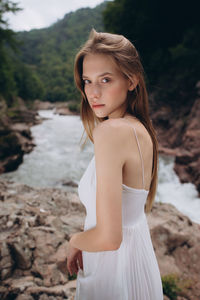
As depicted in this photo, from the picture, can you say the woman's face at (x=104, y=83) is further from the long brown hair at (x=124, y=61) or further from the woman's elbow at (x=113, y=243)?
the woman's elbow at (x=113, y=243)

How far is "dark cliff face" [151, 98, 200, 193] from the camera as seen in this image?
5.92 m

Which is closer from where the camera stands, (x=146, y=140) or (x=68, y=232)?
(x=146, y=140)

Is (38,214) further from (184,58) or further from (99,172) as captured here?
(184,58)

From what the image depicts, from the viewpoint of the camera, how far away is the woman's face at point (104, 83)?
88 centimetres

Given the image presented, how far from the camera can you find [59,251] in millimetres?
2061

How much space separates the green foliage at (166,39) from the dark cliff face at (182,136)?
1010mm

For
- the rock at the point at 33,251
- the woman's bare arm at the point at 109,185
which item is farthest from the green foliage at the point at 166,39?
the woman's bare arm at the point at 109,185

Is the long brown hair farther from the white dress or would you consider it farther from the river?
the river

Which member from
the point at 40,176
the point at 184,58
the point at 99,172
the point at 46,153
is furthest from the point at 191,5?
the point at 99,172

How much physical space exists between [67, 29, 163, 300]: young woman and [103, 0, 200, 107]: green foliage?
1071 centimetres

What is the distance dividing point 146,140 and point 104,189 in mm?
298

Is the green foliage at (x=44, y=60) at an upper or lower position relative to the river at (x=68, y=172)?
upper

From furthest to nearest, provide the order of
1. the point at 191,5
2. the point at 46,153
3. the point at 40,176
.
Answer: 1. the point at 191,5
2. the point at 46,153
3. the point at 40,176

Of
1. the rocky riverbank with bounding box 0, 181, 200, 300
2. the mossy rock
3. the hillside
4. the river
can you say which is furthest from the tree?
the hillside
